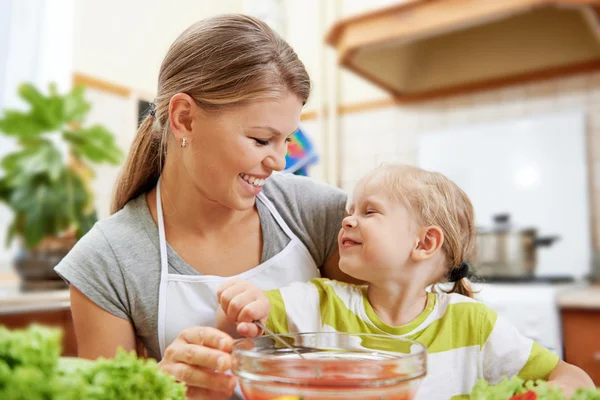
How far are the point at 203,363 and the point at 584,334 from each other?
5.83ft

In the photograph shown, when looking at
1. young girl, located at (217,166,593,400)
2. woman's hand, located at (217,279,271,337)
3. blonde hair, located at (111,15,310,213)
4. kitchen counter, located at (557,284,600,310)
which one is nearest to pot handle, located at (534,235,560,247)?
kitchen counter, located at (557,284,600,310)

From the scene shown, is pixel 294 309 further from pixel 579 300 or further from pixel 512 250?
pixel 512 250

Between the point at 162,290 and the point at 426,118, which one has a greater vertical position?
the point at 426,118

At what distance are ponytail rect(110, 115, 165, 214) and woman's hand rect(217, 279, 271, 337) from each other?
14.4 inches

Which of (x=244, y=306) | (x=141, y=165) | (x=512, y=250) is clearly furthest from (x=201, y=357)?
(x=512, y=250)

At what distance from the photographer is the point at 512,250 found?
2.54m

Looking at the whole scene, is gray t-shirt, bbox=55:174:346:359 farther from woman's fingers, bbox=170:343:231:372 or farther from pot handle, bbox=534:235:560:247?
pot handle, bbox=534:235:560:247

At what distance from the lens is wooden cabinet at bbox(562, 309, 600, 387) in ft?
6.60

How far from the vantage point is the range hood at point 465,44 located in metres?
2.38

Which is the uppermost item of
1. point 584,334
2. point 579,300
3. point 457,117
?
point 457,117

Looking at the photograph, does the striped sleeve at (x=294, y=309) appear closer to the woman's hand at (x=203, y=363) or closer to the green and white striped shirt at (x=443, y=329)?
the green and white striped shirt at (x=443, y=329)

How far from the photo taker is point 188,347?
2.21 feet

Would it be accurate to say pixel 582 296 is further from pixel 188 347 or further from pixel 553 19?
pixel 188 347

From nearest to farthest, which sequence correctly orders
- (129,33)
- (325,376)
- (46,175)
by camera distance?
(325,376), (46,175), (129,33)
